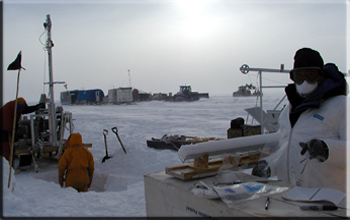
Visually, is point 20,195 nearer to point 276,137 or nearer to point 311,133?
point 276,137

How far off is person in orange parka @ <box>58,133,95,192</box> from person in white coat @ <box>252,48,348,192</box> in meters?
3.54

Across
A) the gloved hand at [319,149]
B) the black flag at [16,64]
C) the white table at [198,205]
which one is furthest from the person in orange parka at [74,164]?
the gloved hand at [319,149]

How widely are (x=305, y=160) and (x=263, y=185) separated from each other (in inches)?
16.3

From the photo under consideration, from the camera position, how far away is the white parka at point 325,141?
1.78m

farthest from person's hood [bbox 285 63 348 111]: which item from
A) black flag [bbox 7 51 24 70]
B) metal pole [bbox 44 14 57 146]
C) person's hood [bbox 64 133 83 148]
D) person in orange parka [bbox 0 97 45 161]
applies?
metal pole [bbox 44 14 57 146]

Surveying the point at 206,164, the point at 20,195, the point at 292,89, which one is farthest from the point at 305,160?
the point at 20,195

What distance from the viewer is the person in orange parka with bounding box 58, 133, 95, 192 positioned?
15.3 feet

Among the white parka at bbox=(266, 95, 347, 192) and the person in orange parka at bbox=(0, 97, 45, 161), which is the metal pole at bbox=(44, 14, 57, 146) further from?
the white parka at bbox=(266, 95, 347, 192)

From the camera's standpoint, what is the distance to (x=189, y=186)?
189 cm

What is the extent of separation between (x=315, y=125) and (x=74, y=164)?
12.8ft

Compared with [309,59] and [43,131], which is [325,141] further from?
[43,131]

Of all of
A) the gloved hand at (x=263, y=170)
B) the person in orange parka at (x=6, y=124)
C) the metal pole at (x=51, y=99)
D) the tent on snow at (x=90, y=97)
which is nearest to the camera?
the gloved hand at (x=263, y=170)

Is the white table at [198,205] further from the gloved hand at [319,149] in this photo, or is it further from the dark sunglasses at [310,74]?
the dark sunglasses at [310,74]

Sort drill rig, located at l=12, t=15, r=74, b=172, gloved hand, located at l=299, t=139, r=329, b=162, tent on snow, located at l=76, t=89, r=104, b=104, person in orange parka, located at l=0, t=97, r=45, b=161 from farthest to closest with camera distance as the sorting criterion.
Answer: tent on snow, located at l=76, t=89, r=104, b=104 → drill rig, located at l=12, t=15, r=74, b=172 → person in orange parka, located at l=0, t=97, r=45, b=161 → gloved hand, located at l=299, t=139, r=329, b=162
